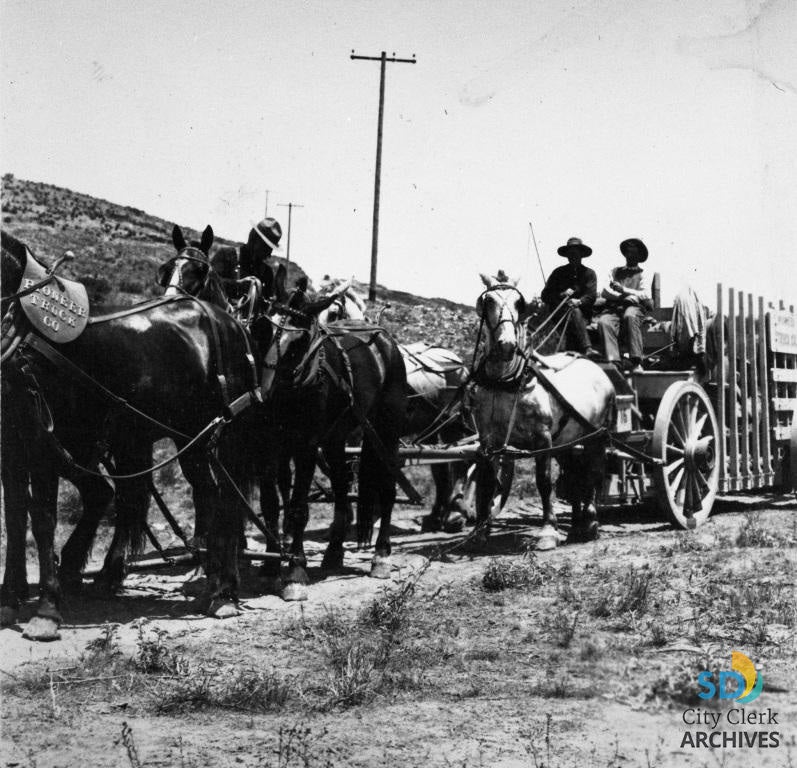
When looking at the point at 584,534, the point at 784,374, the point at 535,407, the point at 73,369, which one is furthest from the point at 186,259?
the point at 784,374

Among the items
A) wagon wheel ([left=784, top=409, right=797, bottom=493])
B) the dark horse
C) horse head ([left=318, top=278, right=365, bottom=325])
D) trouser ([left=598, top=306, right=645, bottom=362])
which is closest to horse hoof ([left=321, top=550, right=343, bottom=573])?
the dark horse

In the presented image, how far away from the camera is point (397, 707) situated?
184 inches

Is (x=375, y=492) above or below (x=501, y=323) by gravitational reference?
below

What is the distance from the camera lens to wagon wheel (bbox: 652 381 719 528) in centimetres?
979

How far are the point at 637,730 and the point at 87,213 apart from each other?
3715cm

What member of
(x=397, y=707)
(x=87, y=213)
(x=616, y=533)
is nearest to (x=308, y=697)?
(x=397, y=707)

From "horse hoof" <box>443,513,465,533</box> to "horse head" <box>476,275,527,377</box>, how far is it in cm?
258

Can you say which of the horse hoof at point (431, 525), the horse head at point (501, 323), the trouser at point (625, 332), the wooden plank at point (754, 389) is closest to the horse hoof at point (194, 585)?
the horse head at point (501, 323)

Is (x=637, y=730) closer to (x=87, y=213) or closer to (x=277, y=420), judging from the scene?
(x=277, y=420)

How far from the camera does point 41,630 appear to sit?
5.80m

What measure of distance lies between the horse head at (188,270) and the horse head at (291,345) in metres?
0.70

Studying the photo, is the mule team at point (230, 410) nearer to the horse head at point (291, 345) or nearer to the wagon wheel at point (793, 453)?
the horse head at point (291, 345)

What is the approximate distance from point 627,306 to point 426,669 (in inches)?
258

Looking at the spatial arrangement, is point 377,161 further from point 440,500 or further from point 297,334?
point 297,334
